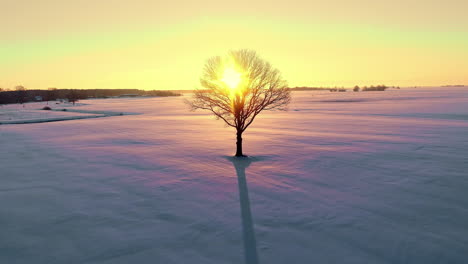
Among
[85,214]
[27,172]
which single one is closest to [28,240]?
[85,214]

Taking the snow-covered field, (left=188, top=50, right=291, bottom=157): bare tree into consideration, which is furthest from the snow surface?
(left=188, top=50, right=291, bottom=157): bare tree

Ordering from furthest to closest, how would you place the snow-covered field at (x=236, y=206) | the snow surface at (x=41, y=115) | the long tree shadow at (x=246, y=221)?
the snow surface at (x=41, y=115) → the snow-covered field at (x=236, y=206) → the long tree shadow at (x=246, y=221)

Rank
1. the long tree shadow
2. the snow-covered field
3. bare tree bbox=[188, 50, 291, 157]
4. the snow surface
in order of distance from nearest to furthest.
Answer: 1. the long tree shadow
2. the snow-covered field
3. bare tree bbox=[188, 50, 291, 157]
4. the snow surface

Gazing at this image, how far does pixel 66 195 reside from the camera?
12328 millimetres

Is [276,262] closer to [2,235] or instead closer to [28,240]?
[28,240]

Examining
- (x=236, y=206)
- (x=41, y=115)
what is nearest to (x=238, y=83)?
(x=236, y=206)

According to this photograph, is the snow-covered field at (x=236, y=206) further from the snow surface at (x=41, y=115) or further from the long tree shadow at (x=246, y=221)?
the snow surface at (x=41, y=115)

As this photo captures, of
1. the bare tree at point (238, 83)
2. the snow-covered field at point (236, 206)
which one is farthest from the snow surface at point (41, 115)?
the bare tree at point (238, 83)

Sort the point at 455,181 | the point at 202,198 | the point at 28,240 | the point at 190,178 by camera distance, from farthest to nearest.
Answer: the point at 190,178, the point at 455,181, the point at 202,198, the point at 28,240

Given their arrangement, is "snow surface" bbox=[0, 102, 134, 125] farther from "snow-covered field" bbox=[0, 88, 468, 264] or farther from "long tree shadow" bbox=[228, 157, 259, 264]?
"long tree shadow" bbox=[228, 157, 259, 264]

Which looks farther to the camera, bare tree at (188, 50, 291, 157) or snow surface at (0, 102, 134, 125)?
snow surface at (0, 102, 134, 125)

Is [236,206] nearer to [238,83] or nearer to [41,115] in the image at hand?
[238,83]

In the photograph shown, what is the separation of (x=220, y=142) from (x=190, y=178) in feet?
37.9

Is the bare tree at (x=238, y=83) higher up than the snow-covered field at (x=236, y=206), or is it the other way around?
the bare tree at (x=238, y=83)
